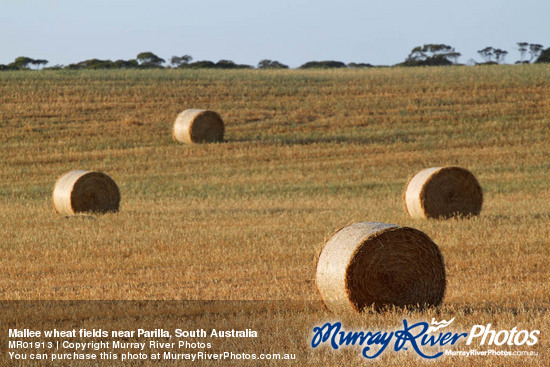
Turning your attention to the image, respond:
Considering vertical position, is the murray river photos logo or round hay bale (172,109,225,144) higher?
round hay bale (172,109,225,144)

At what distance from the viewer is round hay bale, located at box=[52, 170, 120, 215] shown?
18.5 meters

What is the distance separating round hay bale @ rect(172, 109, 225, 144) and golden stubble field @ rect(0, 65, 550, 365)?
700 millimetres

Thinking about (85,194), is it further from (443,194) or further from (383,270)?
(383,270)

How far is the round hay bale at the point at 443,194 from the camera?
1670 cm

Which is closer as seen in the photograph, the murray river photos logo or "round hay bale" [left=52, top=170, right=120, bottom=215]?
the murray river photos logo

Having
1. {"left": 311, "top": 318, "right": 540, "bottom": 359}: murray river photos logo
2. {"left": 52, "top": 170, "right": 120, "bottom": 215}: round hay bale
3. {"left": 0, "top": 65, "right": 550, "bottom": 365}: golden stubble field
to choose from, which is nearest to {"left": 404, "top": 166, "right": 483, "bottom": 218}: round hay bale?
{"left": 0, "top": 65, "right": 550, "bottom": 365}: golden stubble field

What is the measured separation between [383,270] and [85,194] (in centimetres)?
1144

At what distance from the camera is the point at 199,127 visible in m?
30.4

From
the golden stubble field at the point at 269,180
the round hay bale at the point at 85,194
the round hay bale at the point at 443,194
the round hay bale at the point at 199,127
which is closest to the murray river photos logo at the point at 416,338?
the golden stubble field at the point at 269,180

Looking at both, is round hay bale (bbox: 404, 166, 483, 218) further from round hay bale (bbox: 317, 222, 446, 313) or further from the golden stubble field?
round hay bale (bbox: 317, 222, 446, 313)

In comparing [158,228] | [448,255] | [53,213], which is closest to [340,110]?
[53,213]

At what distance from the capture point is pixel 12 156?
28.8 metres

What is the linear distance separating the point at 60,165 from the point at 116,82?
58.0ft

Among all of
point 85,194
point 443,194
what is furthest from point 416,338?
point 85,194
